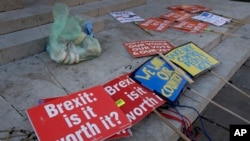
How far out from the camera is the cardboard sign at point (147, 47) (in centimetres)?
325


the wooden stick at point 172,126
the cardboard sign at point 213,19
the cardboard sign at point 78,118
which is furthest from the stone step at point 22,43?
the cardboard sign at point 213,19

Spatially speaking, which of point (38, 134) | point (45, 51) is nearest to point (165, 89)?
point (38, 134)

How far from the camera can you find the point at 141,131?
83.0 inches

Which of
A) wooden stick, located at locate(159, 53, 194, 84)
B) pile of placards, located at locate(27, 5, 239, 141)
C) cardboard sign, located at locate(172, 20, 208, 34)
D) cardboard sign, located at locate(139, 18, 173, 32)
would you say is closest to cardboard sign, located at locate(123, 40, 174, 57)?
pile of placards, located at locate(27, 5, 239, 141)

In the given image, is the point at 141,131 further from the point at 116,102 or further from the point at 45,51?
the point at 45,51

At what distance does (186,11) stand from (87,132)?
3938 mm

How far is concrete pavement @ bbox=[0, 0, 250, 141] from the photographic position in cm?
219

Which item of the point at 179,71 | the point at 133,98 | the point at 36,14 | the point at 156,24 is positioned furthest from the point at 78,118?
the point at 156,24

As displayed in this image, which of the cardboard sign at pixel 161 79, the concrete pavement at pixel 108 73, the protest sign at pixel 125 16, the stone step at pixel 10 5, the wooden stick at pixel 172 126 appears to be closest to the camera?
the wooden stick at pixel 172 126

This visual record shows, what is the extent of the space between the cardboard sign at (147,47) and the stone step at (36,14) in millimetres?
1213

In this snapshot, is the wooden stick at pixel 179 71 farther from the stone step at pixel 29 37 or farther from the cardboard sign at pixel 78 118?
the stone step at pixel 29 37

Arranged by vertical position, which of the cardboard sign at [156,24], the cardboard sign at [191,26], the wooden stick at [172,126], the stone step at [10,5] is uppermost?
the stone step at [10,5]

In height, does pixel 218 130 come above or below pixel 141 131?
below

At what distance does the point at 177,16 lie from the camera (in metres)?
4.71
